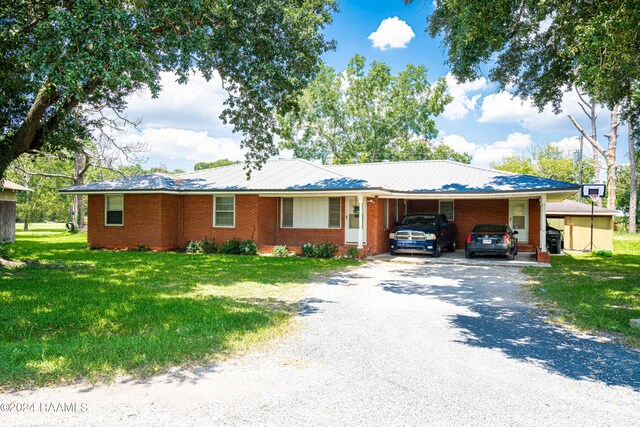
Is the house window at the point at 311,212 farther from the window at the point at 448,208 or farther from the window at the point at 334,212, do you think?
the window at the point at 448,208

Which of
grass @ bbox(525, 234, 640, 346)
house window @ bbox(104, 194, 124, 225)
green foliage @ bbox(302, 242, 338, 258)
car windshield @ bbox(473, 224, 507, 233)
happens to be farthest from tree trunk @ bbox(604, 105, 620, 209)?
house window @ bbox(104, 194, 124, 225)

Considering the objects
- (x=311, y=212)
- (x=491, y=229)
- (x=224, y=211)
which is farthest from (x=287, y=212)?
(x=491, y=229)

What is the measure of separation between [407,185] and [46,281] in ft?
47.5

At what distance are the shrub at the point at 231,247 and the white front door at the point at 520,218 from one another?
12529 millimetres

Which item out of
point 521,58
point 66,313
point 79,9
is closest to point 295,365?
point 66,313

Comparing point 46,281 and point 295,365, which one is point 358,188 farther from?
point 295,365

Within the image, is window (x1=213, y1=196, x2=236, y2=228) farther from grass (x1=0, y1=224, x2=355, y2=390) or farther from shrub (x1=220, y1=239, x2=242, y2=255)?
grass (x1=0, y1=224, x2=355, y2=390)

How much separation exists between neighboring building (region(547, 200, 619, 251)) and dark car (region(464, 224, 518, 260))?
30.1 ft

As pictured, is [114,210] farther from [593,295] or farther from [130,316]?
[593,295]

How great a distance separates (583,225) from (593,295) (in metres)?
17.2

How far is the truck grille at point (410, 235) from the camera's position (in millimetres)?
17703

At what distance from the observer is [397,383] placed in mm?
4586

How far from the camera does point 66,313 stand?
7367mm

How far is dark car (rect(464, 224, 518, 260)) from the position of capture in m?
16.4
